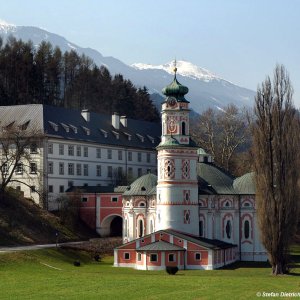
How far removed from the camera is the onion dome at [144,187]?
8406cm

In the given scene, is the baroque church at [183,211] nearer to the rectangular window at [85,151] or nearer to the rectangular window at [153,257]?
the rectangular window at [153,257]

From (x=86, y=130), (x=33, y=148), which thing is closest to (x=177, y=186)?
(x=33, y=148)

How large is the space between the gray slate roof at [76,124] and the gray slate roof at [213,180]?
17607mm

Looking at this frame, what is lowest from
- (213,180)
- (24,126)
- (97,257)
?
(97,257)

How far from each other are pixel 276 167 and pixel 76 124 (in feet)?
130

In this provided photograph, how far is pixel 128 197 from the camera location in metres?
85.0

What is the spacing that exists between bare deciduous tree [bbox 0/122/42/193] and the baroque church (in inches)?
434

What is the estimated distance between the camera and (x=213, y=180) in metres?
83.9

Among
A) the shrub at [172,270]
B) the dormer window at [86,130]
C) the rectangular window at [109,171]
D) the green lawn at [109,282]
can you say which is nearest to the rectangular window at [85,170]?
the dormer window at [86,130]

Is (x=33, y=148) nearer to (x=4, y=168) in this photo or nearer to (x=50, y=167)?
(x=50, y=167)

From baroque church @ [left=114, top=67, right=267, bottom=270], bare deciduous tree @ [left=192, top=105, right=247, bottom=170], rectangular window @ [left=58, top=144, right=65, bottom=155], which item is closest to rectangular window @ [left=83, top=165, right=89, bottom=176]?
rectangular window @ [left=58, top=144, right=65, bottom=155]

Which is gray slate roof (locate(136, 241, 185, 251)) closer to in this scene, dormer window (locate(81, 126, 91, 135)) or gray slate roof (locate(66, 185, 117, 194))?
gray slate roof (locate(66, 185, 117, 194))

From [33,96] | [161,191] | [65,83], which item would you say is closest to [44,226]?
[161,191]

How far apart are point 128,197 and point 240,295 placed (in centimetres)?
3931
